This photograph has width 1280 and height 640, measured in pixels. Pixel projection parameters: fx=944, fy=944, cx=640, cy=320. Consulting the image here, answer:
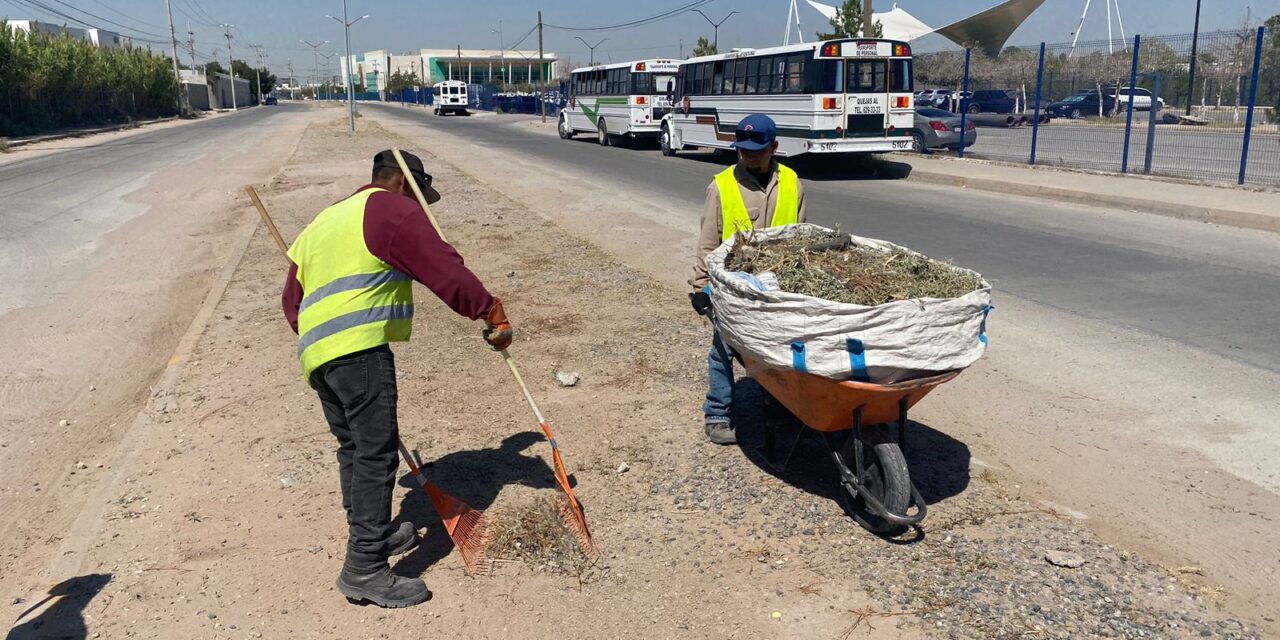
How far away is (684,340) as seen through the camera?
21.8 feet

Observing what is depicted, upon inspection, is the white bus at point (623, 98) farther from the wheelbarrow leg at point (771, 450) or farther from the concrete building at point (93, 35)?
the concrete building at point (93, 35)

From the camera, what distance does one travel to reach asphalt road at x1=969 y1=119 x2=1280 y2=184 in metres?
Result: 15.5

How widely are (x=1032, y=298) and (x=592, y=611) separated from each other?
5.87m

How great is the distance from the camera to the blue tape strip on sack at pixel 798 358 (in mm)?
3465

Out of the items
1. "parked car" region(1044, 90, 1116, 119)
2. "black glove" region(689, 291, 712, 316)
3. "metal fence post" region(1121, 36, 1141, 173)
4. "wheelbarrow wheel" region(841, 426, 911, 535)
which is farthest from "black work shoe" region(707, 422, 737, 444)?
"parked car" region(1044, 90, 1116, 119)

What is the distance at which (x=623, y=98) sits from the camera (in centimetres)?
2988

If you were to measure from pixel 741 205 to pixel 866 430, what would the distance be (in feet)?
4.03

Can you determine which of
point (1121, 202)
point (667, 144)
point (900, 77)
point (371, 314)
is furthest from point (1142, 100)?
point (371, 314)

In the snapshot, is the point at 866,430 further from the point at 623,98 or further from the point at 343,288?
the point at 623,98

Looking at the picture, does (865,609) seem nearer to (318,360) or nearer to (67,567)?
A: (318,360)

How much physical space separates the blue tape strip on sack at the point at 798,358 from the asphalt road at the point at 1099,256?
101 centimetres

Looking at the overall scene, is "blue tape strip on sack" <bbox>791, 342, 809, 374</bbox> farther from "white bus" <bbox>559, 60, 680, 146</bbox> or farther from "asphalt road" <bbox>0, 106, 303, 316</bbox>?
"white bus" <bbox>559, 60, 680, 146</bbox>

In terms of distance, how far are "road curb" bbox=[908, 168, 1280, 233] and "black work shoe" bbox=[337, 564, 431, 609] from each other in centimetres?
1174

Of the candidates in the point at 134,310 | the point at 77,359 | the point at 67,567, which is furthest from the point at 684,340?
the point at 134,310
